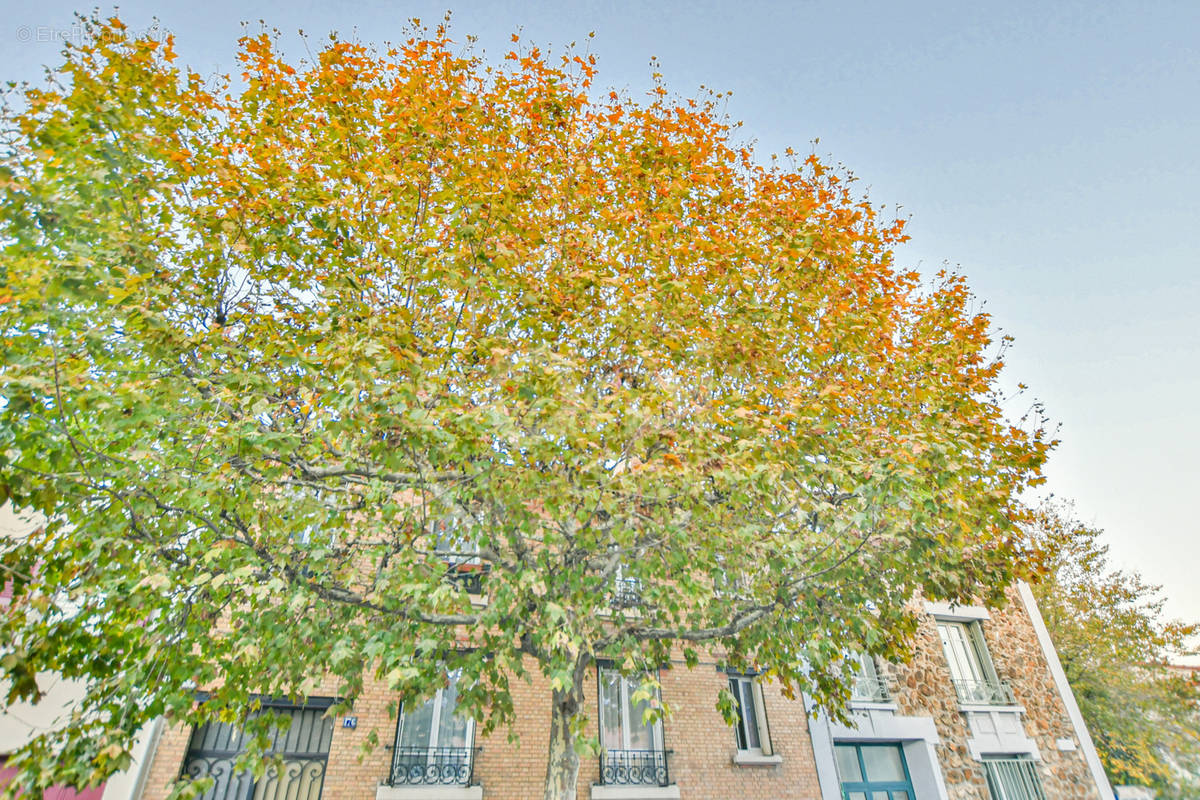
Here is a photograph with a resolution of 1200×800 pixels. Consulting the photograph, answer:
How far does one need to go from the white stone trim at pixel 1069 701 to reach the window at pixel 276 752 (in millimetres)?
18317

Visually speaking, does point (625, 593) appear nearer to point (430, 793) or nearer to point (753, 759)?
point (430, 793)

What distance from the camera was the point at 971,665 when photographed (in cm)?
1520

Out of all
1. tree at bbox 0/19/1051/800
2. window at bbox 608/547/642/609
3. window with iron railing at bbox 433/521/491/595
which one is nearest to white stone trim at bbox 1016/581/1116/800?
tree at bbox 0/19/1051/800

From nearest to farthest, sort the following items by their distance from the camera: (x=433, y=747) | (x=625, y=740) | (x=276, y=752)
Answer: (x=276, y=752), (x=433, y=747), (x=625, y=740)

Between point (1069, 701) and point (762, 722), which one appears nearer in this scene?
point (762, 722)

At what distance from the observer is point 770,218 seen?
862 cm

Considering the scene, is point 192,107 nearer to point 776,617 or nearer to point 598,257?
point 598,257

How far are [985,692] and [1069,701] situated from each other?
122 inches

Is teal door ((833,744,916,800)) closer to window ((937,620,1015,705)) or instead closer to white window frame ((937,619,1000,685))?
window ((937,620,1015,705))

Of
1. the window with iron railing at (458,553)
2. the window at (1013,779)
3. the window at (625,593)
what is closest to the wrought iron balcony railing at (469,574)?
the window with iron railing at (458,553)

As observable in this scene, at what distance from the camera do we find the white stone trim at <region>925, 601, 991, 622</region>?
15156 mm

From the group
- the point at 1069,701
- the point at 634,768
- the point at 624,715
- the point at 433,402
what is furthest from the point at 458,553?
the point at 1069,701

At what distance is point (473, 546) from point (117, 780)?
22.2 ft

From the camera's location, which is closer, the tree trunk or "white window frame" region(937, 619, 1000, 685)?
the tree trunk
